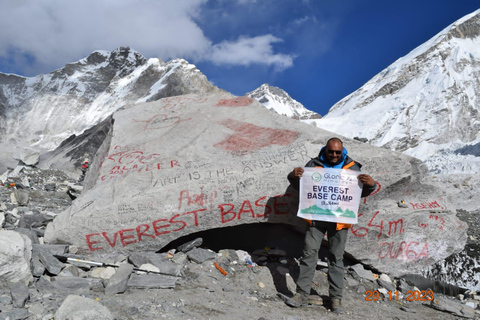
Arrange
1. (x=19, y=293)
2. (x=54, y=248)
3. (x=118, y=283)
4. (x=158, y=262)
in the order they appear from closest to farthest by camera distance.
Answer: (x=19, y=293) < (x=118, y=283) < (x=54, y=248) < (x=158, y=262)

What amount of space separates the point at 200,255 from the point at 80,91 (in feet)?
351

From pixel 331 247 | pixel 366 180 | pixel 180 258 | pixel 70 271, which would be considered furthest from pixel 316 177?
pixel 70 271

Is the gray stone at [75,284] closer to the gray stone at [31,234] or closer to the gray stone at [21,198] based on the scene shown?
the gray stone at [31,234]

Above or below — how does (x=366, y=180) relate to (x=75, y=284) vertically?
above

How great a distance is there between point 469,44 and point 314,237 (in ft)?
335

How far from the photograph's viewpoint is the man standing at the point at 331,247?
Result: 4121mm

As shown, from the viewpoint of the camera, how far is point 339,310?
4090 mm

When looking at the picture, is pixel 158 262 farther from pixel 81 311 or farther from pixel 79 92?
pixel 79 92

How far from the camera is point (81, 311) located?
276cm

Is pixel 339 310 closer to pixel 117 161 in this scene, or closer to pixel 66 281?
pixel 66 281

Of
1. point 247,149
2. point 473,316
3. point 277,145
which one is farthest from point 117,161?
point 473,316

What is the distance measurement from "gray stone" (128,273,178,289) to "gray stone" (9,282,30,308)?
3.48 ft

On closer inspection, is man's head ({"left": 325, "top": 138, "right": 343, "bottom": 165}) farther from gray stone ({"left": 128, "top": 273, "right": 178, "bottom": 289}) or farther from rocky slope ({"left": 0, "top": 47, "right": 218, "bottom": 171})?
rocky slope ({"left": 0, "top": 47, "right": 218, "bottom": 171})

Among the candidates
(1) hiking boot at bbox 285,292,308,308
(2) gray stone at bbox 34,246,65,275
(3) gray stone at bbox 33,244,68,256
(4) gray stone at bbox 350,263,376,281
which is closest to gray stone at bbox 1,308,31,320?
(2) gray stone at bbox 34,246,65,275
